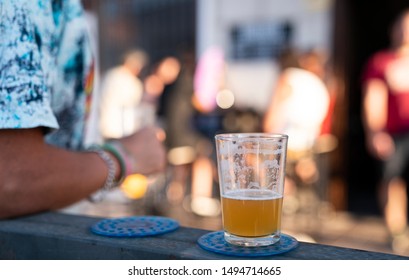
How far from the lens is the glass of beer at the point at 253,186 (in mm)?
877

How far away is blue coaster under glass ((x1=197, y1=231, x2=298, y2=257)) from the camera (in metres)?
0.79

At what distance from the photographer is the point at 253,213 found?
2.89 feet

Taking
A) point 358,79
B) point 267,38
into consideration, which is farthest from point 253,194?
point 358,79

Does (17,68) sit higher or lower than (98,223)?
higher

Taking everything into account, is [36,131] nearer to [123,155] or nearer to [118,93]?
[123,155]

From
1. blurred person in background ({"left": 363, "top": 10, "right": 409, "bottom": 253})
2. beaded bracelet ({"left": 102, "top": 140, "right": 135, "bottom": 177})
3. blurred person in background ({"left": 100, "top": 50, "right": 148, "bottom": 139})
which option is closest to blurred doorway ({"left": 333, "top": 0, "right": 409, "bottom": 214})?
blurred person in background ({"left": 363, "top": 10, "right": 409, "bottom": 253})

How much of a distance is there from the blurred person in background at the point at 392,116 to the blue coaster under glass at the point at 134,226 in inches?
140

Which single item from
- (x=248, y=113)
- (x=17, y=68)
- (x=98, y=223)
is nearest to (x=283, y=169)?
(x=98, y=223)

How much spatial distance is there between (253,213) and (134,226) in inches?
8.8

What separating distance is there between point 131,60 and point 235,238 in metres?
5.35

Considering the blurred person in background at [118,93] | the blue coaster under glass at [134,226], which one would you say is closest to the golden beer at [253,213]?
the blue coaster under glass at [134,226]

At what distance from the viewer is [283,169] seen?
917 millimetres
